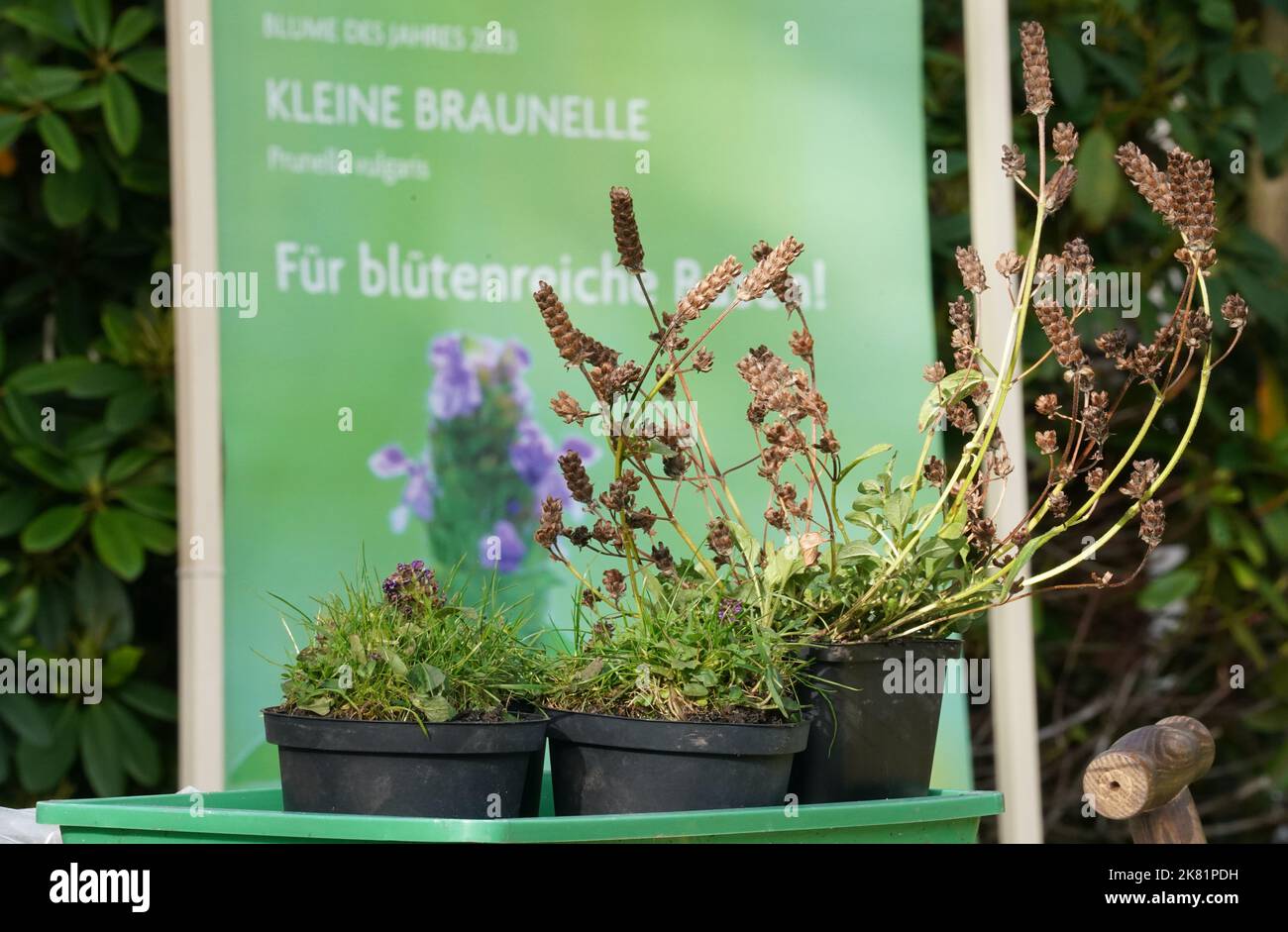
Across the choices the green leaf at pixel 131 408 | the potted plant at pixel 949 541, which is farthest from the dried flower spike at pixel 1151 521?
the green leaf at pixel 131 408

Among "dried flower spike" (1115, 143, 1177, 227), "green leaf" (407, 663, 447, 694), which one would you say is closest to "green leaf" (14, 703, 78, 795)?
"green leaf" (407, 663, 447, 694)

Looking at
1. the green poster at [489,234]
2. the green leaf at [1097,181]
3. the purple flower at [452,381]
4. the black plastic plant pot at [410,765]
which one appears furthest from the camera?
the green leaf at [1097,181]

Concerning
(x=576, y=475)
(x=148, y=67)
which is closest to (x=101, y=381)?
(x=148, y=67)

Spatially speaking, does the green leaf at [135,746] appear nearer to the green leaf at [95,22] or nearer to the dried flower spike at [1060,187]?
the green leaf at [95,22]

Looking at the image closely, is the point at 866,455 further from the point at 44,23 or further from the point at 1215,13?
the point at 1215,13

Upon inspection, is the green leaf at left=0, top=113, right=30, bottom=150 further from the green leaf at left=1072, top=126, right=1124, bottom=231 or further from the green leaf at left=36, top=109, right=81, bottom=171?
the green leaf at left=1072, top=126, right=1124, bottom=231

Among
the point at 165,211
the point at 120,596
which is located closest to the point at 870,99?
the point at 165,211

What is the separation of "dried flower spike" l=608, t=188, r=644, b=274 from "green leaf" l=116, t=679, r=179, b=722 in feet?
6.09

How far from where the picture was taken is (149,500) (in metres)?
2.58

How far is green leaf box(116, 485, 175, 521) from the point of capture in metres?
2.56

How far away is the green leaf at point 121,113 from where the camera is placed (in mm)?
2490

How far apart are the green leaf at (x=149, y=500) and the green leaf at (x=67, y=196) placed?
470 mm

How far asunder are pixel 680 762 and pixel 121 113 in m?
1.91

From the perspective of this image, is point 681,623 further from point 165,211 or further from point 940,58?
point 940,58
